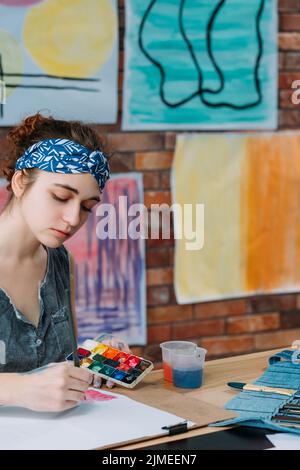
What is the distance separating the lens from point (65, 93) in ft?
9.57

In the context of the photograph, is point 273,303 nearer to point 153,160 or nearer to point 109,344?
point 153,160

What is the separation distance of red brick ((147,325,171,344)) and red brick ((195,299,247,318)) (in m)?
0.15

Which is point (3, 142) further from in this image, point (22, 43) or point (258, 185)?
point (258, 185)

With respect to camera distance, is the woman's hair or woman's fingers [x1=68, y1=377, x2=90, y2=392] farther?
the woman's hair

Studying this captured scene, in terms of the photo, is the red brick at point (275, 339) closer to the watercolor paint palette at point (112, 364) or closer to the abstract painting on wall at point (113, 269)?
the abstract painting on wall at point (113, 269)

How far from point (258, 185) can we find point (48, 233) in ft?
5.71

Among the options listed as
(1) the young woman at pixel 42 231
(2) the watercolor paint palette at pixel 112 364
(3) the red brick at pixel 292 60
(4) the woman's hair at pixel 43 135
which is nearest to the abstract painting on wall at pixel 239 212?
(3) the red brick at pixel 292 60

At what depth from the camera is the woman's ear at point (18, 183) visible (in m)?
1.79

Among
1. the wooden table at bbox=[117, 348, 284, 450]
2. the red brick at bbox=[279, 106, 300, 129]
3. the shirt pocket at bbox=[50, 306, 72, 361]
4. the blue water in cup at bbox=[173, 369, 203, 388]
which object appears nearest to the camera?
the wooden table at bbox=[117, 348, 284, 450]

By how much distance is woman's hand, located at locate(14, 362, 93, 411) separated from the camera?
1.48 m

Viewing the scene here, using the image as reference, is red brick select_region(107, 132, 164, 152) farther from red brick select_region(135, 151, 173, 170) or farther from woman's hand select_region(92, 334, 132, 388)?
woman's hand select_region(92, 334, 132, 388)

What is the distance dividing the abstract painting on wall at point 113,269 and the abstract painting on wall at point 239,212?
0.18 m

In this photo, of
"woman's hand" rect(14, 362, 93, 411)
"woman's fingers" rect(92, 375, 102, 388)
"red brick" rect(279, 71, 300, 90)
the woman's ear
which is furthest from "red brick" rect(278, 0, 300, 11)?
"woman's hand" rect(14, 362, 93, 411)
